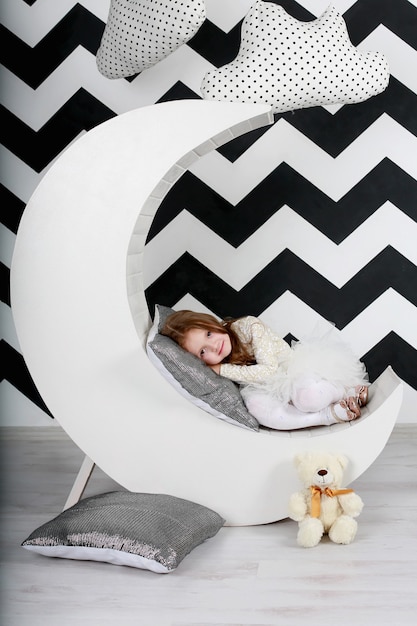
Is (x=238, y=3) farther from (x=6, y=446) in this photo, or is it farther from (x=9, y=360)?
(x=6, y=446)

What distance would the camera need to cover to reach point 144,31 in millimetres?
2355

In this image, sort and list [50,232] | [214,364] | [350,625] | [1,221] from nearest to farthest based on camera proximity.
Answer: [350,625]
[50,232]
[214,364]
[1,221]

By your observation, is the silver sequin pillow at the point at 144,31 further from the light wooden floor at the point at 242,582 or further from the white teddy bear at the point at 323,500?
the light wooden floor at the point at 242,582

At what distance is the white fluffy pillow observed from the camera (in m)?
2.16

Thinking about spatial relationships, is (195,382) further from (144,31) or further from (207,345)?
(144,31)

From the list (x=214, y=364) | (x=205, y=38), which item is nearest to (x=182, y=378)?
(x=214, y=364)

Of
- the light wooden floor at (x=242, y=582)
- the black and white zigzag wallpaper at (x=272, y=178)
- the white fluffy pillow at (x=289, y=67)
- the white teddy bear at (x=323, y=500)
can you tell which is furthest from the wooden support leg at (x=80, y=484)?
the white fluffy pillow at (x=289, y=67)

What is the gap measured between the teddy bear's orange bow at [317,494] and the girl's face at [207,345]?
46cm

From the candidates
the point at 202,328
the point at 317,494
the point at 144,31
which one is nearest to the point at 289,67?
the point at 144,31

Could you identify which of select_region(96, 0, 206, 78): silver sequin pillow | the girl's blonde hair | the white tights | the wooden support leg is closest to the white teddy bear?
the white tights

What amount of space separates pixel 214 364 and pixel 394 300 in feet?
3.06

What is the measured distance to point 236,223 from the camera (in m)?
2.94

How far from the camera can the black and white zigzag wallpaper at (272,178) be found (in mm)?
2857

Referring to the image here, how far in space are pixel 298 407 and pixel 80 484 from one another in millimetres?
711
